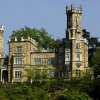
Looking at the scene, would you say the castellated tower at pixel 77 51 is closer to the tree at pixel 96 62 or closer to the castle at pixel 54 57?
the castle at pixel 54 57

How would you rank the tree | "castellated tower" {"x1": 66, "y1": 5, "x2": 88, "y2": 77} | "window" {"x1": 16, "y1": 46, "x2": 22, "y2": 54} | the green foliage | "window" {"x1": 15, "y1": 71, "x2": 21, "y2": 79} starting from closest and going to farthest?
the tree < "castellated tower" {"x1": 66, "y1": 5, "x2": 88, "y2": 77} < "window" {"x1": 15, "y1": 71, "x2": 21, "y2": 79} < "window" {"x1": 16, "y1": 46, "x2": 22, "y2": 54} < the green foliage

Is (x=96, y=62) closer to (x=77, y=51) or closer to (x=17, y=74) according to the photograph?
(x=77, y=51)

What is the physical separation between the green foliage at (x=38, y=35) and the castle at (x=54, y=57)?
526 inches

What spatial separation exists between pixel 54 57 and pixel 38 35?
1735cm

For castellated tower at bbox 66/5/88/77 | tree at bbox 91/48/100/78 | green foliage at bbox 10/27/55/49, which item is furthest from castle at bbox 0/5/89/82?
green foliage at bbox 10/27/55/49

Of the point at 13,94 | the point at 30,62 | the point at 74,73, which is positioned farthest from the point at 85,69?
the point at 13,94

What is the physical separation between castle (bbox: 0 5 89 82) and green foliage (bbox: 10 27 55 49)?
43.8ft

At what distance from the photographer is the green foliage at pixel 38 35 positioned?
11594 centimetres

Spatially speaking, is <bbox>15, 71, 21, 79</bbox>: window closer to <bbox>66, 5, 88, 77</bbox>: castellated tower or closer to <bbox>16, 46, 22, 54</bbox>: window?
<bbox>16, 46, 22, 54</bbox>: window

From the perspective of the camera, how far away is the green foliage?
4564 inches

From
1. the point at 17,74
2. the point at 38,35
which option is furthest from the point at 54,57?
the point at 38,35

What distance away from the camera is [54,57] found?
101m

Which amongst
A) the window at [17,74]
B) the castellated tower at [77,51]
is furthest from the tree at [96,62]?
the window at [17,74]

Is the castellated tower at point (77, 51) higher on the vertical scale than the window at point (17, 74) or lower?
higher
